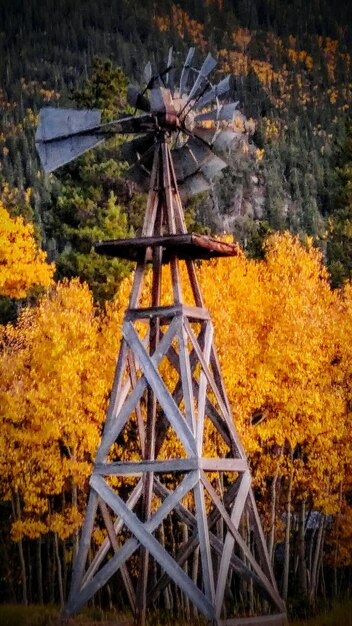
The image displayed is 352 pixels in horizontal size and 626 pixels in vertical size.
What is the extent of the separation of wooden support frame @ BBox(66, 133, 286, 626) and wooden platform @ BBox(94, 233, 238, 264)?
5.3 inches

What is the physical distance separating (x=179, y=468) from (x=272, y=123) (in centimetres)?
18219

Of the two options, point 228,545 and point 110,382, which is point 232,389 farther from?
point 228,545

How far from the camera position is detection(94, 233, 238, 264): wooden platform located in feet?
49.1

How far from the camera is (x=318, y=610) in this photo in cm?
1930

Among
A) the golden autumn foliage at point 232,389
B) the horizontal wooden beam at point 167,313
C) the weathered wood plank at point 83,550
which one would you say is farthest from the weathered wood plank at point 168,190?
the golden autumn foliage at point 232,389

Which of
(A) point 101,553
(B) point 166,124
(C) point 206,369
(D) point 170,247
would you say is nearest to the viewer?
(C) point 206,369

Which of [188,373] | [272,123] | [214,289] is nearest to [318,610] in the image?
[188,373]

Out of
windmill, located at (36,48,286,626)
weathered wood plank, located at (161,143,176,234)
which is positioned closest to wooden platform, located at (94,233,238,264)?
windmill, located at (36,48,286,626)

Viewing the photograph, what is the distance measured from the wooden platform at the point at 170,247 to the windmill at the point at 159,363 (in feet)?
0.07

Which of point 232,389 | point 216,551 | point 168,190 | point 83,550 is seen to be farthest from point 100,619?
point 232,389

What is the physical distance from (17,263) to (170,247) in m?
18.5

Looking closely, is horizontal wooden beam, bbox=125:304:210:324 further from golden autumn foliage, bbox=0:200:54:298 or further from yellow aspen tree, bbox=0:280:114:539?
golden autumn foliage, bbox=0:200:54:298

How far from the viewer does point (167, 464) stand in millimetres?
14367

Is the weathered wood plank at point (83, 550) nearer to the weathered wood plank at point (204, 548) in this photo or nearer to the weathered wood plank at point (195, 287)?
the weathered wood plank at point (204, 548)
